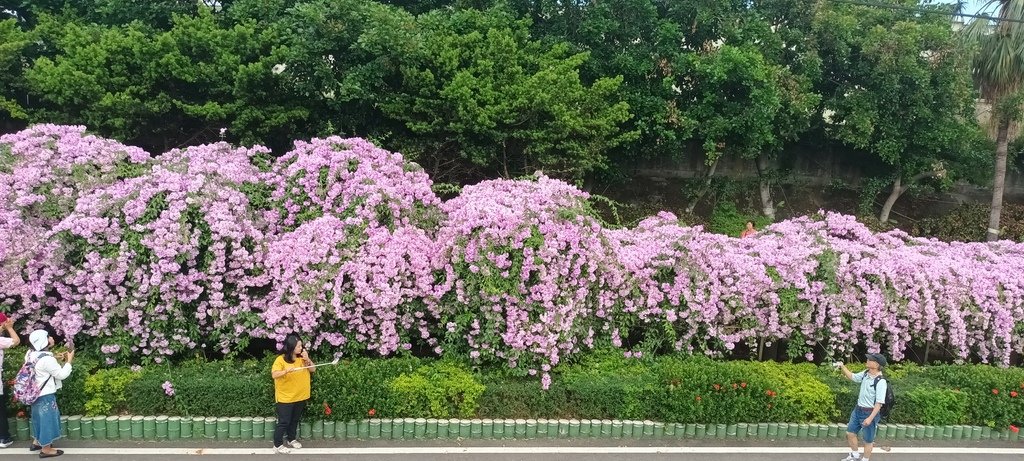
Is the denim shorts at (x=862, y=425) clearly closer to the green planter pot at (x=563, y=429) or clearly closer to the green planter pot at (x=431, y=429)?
the green planter pot at (x=563, y=429)

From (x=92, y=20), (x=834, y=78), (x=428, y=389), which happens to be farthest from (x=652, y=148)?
Result: (x=92, y=20)

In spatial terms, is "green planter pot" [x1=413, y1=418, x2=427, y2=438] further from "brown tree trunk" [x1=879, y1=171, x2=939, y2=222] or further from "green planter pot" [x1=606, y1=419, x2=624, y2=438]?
"brown tree trunk" [x1=879, y1=171, x2=939, y2=222]

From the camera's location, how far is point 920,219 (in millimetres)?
13891

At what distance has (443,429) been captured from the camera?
5.77m

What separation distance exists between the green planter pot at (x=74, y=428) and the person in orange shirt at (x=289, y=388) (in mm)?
1704

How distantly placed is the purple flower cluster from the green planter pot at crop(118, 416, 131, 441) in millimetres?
703

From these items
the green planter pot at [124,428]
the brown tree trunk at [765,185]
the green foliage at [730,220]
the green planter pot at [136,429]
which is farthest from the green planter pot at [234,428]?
the brown tree trunk at [765,185]

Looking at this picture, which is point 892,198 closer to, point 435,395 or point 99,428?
point 435,395

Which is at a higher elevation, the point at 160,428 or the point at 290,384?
the point at 290,384

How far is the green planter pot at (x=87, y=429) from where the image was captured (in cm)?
541

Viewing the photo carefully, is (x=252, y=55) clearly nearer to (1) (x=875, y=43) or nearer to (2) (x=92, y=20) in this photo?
(2) (x=92, y=20)

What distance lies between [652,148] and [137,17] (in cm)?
928

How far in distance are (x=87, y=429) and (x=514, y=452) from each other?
12.3 ft

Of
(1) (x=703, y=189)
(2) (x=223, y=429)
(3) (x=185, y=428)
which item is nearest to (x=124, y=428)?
(3) (x=185, y=428)
